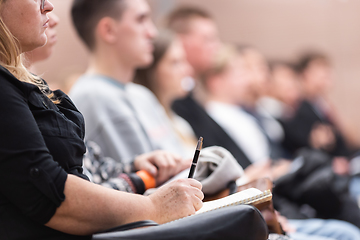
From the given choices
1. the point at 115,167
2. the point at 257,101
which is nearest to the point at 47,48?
the point at 115,167

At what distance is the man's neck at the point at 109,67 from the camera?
1985 millimetres

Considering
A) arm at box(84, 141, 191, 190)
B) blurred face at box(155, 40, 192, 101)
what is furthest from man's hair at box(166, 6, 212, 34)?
arm at box(84, 141, 191, 190)

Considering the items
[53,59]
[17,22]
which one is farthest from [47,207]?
[53,59]

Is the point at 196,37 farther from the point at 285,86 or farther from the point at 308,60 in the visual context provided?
the point at 308,60

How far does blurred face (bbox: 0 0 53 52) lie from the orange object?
1.71ft

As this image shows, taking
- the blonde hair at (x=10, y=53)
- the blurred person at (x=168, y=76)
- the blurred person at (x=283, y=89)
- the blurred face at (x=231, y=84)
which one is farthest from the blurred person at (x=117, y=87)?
the blurred person at (x=283, y=89)

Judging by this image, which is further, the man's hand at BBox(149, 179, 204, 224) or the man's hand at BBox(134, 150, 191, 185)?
the man's hand at BBox(134, 150, 191, 185)

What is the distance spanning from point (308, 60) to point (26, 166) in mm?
4833

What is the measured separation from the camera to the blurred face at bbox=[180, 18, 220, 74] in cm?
306

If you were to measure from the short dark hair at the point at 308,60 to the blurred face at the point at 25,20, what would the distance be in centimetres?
462

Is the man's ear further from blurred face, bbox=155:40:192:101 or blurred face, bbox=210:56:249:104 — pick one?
blurred face, bbox=210:56:249:104

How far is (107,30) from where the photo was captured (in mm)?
1975

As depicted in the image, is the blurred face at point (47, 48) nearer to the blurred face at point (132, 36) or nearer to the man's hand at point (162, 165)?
the man's hand at point (162, 165)

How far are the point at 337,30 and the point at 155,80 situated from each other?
4.21m
